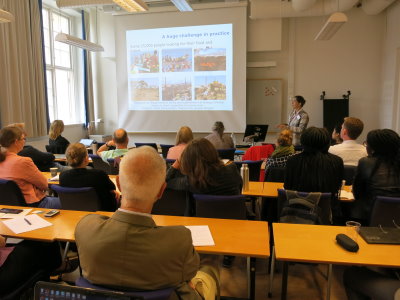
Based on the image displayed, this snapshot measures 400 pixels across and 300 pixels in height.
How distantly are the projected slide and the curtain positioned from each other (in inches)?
77.3

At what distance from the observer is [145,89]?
25.0ft

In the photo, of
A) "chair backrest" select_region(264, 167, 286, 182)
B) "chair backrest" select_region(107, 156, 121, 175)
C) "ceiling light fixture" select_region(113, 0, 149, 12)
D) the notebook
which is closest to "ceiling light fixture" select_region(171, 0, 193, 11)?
"ceiling light fixture" select_region(113, 0, 149, 12)

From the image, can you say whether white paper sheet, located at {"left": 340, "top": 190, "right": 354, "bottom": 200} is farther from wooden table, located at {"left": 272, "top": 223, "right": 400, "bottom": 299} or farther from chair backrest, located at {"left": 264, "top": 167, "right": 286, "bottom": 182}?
wooden table, located at {"left": 272, "top": 223, "right": 400, "bottom": 299}

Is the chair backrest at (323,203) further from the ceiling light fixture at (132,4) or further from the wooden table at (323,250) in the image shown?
the ceiling light fixture at (132,4)

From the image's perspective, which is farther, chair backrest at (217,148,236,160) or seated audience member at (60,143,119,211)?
chair backrest at (217,148,236,160)

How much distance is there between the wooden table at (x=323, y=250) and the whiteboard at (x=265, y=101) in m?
5.65

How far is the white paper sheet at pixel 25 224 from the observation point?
81.0 inches

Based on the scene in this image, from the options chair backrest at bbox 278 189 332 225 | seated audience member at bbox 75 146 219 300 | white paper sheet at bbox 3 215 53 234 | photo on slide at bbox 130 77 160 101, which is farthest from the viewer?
photo on slide at bbox 130 77 160 101

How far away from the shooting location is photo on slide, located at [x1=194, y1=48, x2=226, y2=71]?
705cm

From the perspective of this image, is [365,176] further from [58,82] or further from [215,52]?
[58,82]

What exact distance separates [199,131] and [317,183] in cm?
507

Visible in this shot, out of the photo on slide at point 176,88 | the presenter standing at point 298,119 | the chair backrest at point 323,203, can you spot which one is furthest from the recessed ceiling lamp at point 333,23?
the chair backrest at point 323,203

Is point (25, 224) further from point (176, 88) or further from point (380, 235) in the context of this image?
point (176, 88)

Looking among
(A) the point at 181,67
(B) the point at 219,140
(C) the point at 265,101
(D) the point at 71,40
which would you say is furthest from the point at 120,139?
(C) the point at 265,101
